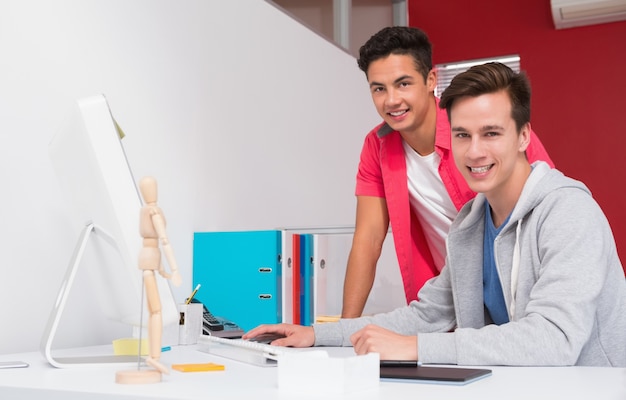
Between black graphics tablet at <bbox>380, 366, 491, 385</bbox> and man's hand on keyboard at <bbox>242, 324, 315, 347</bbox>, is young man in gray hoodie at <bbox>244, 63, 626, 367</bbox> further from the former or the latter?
black graphics tablet at <bbox>380, 366, 491, 385</bbox>

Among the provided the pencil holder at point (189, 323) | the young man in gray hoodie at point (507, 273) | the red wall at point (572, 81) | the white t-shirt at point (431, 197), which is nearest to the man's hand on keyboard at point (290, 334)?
the young man in gray hoodie at point (507, 273)

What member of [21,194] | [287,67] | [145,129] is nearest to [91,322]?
[21,194]

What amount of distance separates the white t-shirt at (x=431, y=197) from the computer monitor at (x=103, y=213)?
109 cm

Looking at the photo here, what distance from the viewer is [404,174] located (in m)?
2.33

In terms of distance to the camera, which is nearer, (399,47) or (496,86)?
(496,86)

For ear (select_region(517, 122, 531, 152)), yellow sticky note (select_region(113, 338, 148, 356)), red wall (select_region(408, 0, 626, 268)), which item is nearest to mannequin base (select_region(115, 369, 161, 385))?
yellow sticky note (select_region(113, 338, 148, 356))

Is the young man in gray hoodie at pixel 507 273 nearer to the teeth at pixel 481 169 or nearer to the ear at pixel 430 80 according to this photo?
the teeth at pixel 481 169

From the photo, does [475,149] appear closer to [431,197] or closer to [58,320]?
[431,197]

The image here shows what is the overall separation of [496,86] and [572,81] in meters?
2.68

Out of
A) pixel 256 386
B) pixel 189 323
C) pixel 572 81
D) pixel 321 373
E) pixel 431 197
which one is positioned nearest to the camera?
pixel 321 373

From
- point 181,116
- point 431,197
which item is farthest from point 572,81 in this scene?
point 181,116

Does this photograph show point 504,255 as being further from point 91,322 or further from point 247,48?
point 247,48

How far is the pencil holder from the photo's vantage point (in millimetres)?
1773

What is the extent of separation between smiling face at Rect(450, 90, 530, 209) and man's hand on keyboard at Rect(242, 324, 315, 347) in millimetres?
492
